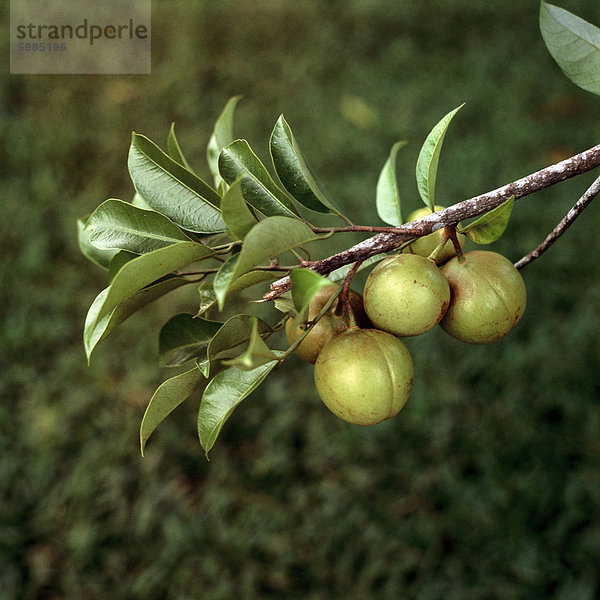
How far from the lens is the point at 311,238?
0.57 m

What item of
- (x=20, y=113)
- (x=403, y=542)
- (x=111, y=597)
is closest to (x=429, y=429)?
(x=403, y=542)

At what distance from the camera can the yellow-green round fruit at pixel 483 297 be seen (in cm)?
66

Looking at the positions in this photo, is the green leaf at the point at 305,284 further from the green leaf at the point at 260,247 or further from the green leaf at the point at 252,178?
the green leaf at the point at 252,178

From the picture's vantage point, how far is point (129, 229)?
61 cm

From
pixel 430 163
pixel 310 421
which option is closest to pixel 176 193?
pixel 430 163

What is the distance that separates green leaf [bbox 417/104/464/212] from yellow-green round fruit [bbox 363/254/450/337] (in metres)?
0.09

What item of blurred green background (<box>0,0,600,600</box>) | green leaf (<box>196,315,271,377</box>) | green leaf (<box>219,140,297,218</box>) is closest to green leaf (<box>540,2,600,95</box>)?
green leaf (<box>219,140,297,218</box>)

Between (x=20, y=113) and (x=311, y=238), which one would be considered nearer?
(x=311, y=238)

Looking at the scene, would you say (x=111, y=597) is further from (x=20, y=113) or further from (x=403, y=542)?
(x=20, y=113)

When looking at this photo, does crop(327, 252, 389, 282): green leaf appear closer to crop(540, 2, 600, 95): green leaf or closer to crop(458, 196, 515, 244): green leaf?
Result: crop(458, 196, 515, 244): green leaf

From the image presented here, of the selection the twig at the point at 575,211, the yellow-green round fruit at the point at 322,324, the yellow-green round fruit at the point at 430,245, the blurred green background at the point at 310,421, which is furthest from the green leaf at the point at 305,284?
the blurred green background at the point at 310,421

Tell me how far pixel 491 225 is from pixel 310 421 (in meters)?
1.48

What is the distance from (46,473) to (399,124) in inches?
82.1

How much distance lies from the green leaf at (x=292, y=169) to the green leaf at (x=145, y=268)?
16 centimetres
